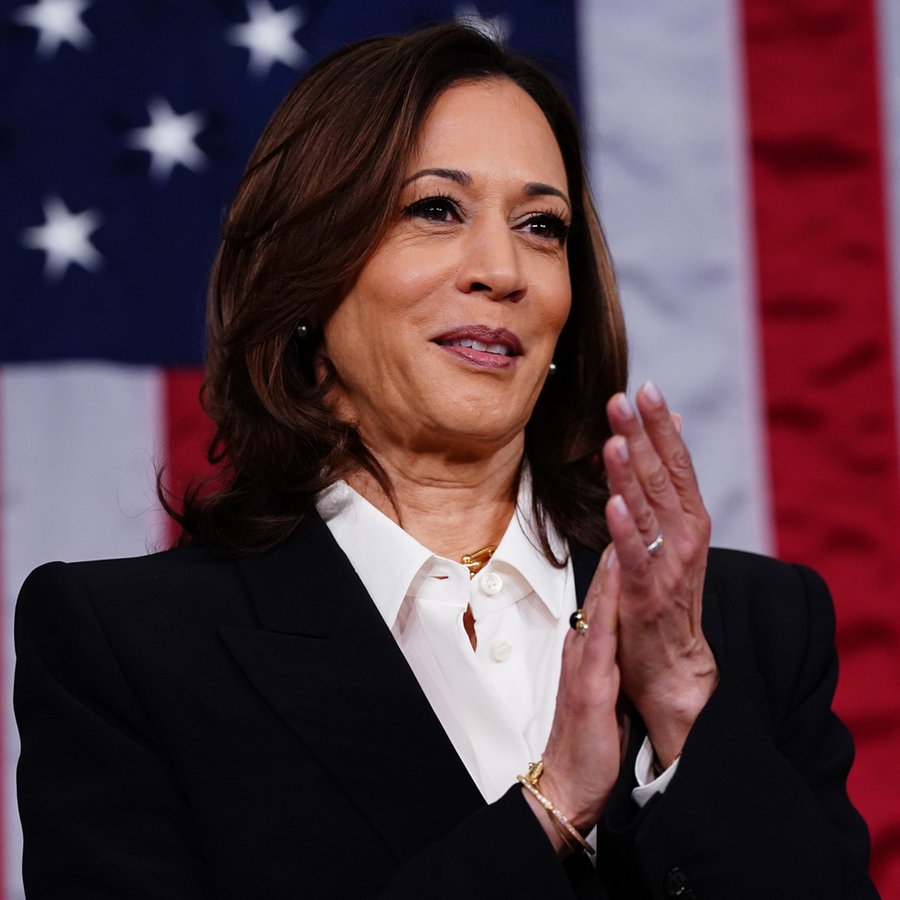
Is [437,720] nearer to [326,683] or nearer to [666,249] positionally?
[326,683]

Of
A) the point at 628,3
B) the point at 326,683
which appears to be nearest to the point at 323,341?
the point at 326,683

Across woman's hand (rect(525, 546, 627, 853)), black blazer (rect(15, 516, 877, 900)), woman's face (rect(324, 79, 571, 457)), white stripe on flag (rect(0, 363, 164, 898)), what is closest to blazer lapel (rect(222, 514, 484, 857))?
black blazer (rect(15, 516, 877, 900))

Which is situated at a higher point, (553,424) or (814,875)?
(553,424)

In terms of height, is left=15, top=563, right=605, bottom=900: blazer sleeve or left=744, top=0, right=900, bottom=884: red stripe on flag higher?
left=744, top=0, right=900, bottom=884: red stripe on flag

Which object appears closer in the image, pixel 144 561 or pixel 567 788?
pixel 567 788

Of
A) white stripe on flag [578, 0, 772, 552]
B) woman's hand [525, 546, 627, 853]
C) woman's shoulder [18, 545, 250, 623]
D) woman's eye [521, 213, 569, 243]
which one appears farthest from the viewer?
white stripe on flag [578, 0, 772, 552]

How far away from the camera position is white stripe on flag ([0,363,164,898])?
2246 mm

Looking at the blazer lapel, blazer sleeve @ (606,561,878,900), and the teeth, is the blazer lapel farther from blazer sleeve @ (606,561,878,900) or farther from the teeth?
the teeth

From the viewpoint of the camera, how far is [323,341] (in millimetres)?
1737

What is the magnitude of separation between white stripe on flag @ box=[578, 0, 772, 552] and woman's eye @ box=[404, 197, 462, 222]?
2.77 feet

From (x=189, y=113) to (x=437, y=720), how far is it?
1301 millimetres

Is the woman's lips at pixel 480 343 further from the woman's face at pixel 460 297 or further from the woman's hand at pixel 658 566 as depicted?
the woman's hand at pixel 658 566

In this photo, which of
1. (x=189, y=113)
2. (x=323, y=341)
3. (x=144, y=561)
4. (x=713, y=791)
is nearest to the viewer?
(x=713, y=791)

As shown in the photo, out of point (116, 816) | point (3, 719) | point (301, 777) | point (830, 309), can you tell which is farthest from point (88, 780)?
point (830, 309)
